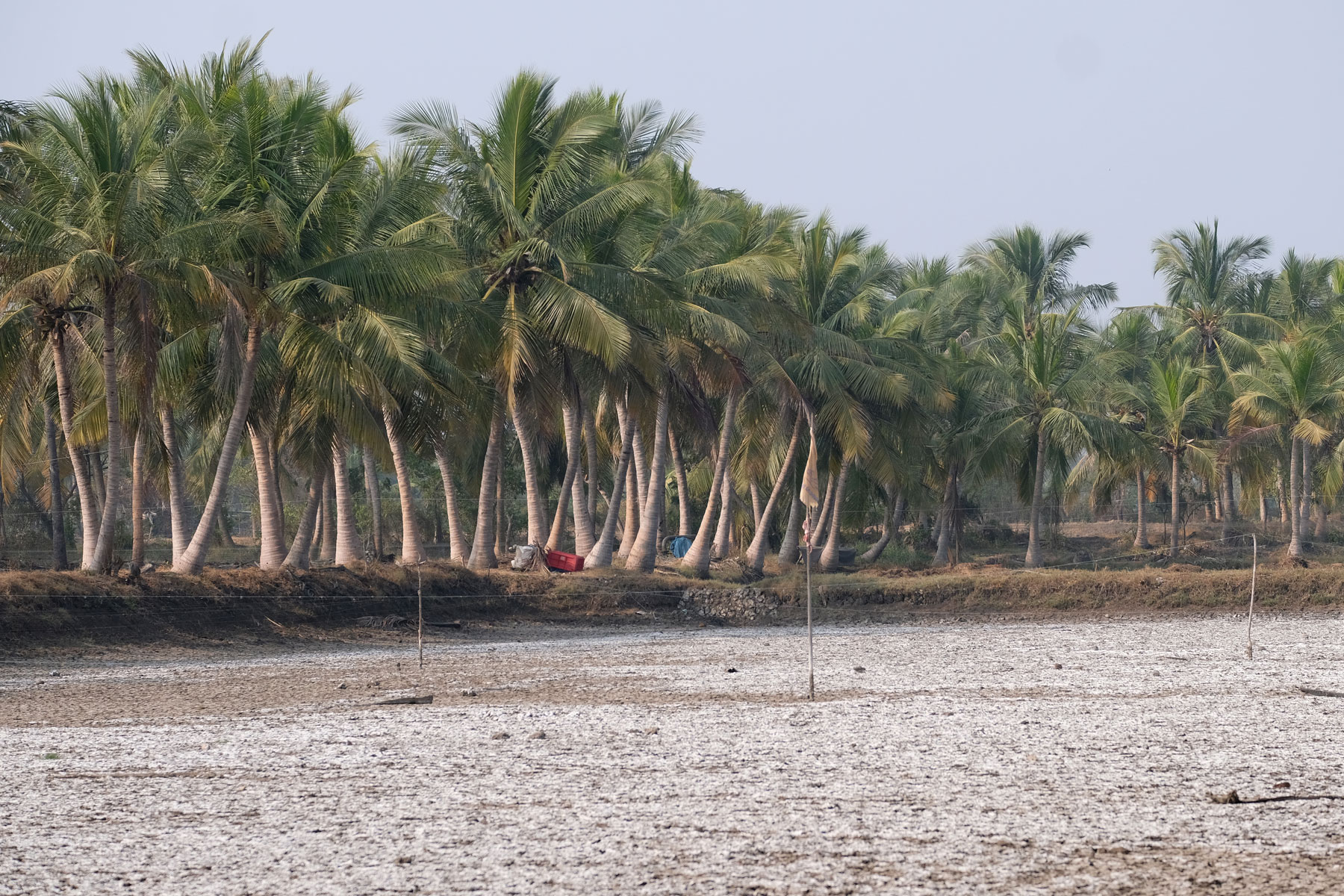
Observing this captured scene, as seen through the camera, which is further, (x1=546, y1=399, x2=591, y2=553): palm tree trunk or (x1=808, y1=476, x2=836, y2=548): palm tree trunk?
(x1=808, y1=476, x2=836, y2=548): palm tree trunk

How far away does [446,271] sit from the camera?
21.1 m

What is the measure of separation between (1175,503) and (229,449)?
22.6 m

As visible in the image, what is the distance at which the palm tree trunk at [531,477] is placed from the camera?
26.9 metres

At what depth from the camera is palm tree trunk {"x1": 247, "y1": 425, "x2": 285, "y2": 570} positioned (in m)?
22.9

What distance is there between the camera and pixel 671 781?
355 inches

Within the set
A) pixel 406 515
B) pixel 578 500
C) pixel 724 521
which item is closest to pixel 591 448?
pixel 578 500

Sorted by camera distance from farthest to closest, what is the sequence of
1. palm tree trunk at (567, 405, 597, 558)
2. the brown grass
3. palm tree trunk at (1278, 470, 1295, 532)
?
1. palm tree trunk at (1278, 470, 1295, 532)
2. palm tree trunk at (567, 405, 597, 558)
3. the brown grass

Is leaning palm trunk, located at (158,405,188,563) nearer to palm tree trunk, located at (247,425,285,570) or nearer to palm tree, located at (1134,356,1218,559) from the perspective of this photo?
palm tree trunk, located at (247,425,285,570)

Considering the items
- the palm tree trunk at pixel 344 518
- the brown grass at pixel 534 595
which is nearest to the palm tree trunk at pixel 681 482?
the brown grass at pixel 534 595

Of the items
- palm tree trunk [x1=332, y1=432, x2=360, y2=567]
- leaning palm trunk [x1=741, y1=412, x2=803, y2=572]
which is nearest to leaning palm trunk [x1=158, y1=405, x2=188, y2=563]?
palm tree trunk [x1=332, y1=432, x2=360, y2=567]

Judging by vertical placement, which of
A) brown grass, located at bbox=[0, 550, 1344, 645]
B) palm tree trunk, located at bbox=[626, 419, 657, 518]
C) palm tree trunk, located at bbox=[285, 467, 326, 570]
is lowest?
brown grass, located at bbox=[0, 550, 1344, 645]

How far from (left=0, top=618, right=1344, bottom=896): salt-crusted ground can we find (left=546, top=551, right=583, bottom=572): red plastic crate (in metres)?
10.9

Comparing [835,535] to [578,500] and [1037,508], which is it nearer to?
[1037,508]

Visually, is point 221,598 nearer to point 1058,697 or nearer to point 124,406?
point 124,406
